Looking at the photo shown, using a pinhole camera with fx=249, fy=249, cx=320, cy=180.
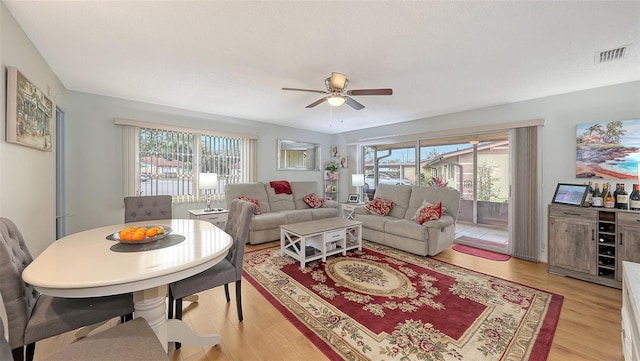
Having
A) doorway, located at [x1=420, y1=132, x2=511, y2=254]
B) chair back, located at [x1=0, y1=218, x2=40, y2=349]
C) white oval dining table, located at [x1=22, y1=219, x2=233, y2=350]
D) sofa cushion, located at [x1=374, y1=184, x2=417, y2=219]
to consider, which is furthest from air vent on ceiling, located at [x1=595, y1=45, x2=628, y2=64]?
chair back, located at [x1=0, y1=218, x2=40, y2=349]

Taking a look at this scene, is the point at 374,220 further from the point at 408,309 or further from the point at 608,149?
the point at 608,149

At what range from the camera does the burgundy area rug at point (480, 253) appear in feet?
11.9

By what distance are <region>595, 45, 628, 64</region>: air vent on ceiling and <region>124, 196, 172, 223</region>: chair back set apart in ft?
14.7

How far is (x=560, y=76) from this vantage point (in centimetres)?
274

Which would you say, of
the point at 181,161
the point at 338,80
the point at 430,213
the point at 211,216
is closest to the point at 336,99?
the point at 338,80

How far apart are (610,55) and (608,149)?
53.3 inches

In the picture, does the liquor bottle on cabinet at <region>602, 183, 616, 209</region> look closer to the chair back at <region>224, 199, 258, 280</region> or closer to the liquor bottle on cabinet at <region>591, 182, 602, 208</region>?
the liquor bottle on cabinet at <region>591, 182, 602, 208</region>

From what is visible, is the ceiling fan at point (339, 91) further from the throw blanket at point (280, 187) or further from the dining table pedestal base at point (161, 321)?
the throw blanket at point (280, 187)

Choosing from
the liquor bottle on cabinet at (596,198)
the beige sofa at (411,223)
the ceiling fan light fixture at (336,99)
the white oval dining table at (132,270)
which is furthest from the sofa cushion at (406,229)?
the white oval dining table at (132,270)

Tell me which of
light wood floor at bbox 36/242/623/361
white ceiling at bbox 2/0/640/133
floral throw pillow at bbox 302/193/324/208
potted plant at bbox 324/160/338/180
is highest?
white ceiling at bbox 2/0/640/133

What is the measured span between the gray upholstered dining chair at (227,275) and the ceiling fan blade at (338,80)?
1477 millimetres

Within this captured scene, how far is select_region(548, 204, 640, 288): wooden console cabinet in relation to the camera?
2592 millimetres

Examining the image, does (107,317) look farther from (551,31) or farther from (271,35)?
(551,31)

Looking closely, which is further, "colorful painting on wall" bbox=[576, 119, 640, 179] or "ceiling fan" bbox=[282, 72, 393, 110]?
"colorful painting on wall" bbox=[576, 119, 640, 179]
